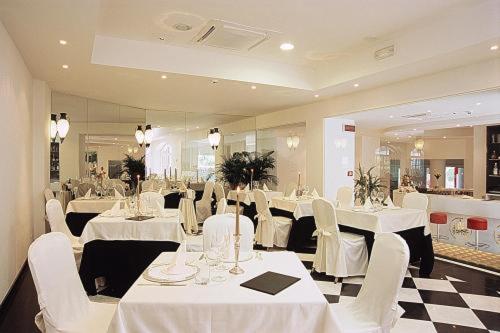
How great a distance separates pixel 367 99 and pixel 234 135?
179 inches

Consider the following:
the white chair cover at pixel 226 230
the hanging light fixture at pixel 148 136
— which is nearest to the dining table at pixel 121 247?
the white chair cover at pixel 226 230

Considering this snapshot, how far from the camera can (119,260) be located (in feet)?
13.0

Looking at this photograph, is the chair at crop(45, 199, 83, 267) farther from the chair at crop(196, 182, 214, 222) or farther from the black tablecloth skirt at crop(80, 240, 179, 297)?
the chair at crop(196, 182, 214, 222)

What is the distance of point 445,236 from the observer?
22.1 ft

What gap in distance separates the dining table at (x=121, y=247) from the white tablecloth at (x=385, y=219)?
2.21 metres

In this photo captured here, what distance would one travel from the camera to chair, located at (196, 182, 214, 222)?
321 inches

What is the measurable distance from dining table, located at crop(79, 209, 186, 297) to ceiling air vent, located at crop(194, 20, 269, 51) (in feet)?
8.18

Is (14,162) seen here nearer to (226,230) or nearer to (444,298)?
(226,230)

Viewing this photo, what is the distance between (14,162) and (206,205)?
13.9 feet

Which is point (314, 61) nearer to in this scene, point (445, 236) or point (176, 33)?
point (176, 33)

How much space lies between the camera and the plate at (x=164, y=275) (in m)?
1.99

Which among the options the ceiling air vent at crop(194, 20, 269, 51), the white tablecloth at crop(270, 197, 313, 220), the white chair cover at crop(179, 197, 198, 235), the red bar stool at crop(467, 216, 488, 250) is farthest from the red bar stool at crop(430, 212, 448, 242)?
the white chair cover at crop(179, 197, 198, 235)

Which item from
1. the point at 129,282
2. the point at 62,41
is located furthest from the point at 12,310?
the point at 62,41

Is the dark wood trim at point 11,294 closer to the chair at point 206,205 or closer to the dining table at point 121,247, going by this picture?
the dining table at point 121,247
